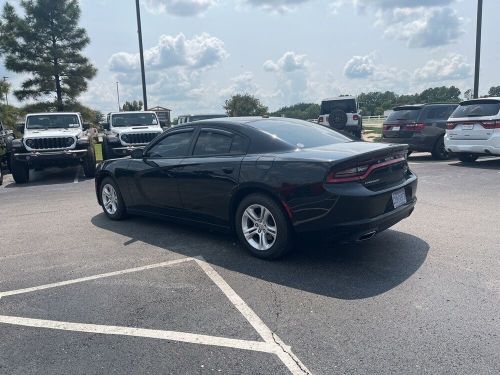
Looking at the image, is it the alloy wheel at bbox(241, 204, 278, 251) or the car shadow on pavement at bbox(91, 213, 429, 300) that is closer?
the car shadow on pavement at bbox(91, 213, 429, 300)

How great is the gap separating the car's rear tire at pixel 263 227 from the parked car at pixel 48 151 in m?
8.93

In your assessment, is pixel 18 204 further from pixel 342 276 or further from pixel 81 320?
pixel 342 276

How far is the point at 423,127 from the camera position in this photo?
13328mm

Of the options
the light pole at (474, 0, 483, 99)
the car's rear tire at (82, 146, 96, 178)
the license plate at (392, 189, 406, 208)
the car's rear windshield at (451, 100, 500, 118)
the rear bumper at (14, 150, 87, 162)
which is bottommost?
the car's rear tire at (82, 146, 96, 178)

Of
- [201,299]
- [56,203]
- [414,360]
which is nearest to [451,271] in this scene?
[414,360]

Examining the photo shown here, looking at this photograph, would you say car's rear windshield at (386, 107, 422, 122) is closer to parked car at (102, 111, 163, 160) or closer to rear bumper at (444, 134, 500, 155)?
rear bumper at (444, 134, 500, 155)

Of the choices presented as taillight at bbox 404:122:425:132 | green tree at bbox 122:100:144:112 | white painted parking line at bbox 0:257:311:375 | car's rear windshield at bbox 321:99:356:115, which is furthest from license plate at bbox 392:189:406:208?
green tree at bbox 122:100:144:112

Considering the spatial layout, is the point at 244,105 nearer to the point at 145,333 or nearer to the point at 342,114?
the point at 342,114

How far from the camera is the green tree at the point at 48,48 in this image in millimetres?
27953

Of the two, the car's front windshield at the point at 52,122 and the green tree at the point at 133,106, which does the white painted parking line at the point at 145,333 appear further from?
the green tree at the point at 133,106

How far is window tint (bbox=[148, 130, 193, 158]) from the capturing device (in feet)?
19.0

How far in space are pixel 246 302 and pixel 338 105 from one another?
1681 centimetres

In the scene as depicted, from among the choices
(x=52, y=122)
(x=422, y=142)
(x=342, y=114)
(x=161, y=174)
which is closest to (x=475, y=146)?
(x=422, y=142)

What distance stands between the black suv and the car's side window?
30.7 ft
